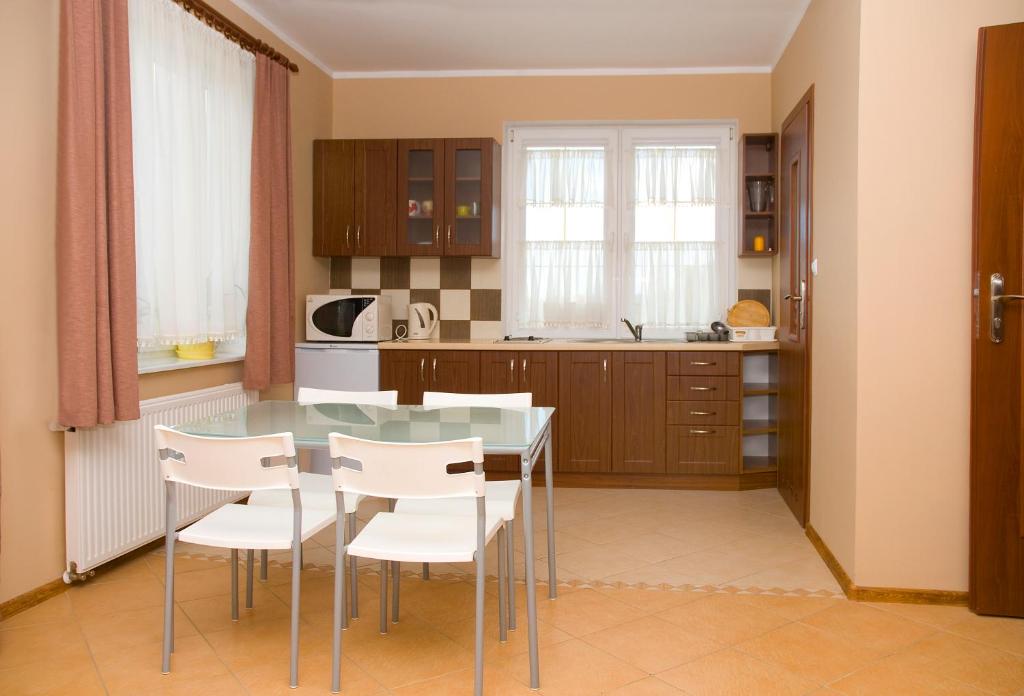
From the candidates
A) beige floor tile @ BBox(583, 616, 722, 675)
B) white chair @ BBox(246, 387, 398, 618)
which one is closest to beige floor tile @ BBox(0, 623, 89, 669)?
white chair @ BBox(246, 387, 398, 618)

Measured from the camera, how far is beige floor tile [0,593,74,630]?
2.93 metres

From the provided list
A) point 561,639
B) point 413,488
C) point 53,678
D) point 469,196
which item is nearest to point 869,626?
point 561,639

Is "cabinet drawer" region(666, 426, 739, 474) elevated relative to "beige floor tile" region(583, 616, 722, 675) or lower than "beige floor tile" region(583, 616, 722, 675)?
elevated

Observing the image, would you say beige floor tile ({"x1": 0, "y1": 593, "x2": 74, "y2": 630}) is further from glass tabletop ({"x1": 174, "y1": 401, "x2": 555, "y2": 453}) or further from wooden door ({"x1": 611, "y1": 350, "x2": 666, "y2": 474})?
wooden door ({"x1": 611, "y1": 350, "x2": 666, "y2": 474})

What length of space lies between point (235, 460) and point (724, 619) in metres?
1.80

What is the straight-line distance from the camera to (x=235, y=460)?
2387 mm

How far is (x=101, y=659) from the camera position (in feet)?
8.67

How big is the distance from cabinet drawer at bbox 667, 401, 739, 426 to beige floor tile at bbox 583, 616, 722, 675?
225 centimetres

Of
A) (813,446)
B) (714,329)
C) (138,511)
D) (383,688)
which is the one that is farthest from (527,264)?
(383,688)

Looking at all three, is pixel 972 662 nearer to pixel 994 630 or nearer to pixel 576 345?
pixel 994 630

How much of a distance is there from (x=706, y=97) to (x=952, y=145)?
2.68m

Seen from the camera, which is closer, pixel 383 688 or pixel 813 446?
pixel 383 688

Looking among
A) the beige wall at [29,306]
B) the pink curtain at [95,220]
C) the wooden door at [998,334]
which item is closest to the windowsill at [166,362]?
the pink curtain at [95,220]

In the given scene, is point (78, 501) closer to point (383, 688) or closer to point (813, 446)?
point (383, 688)
